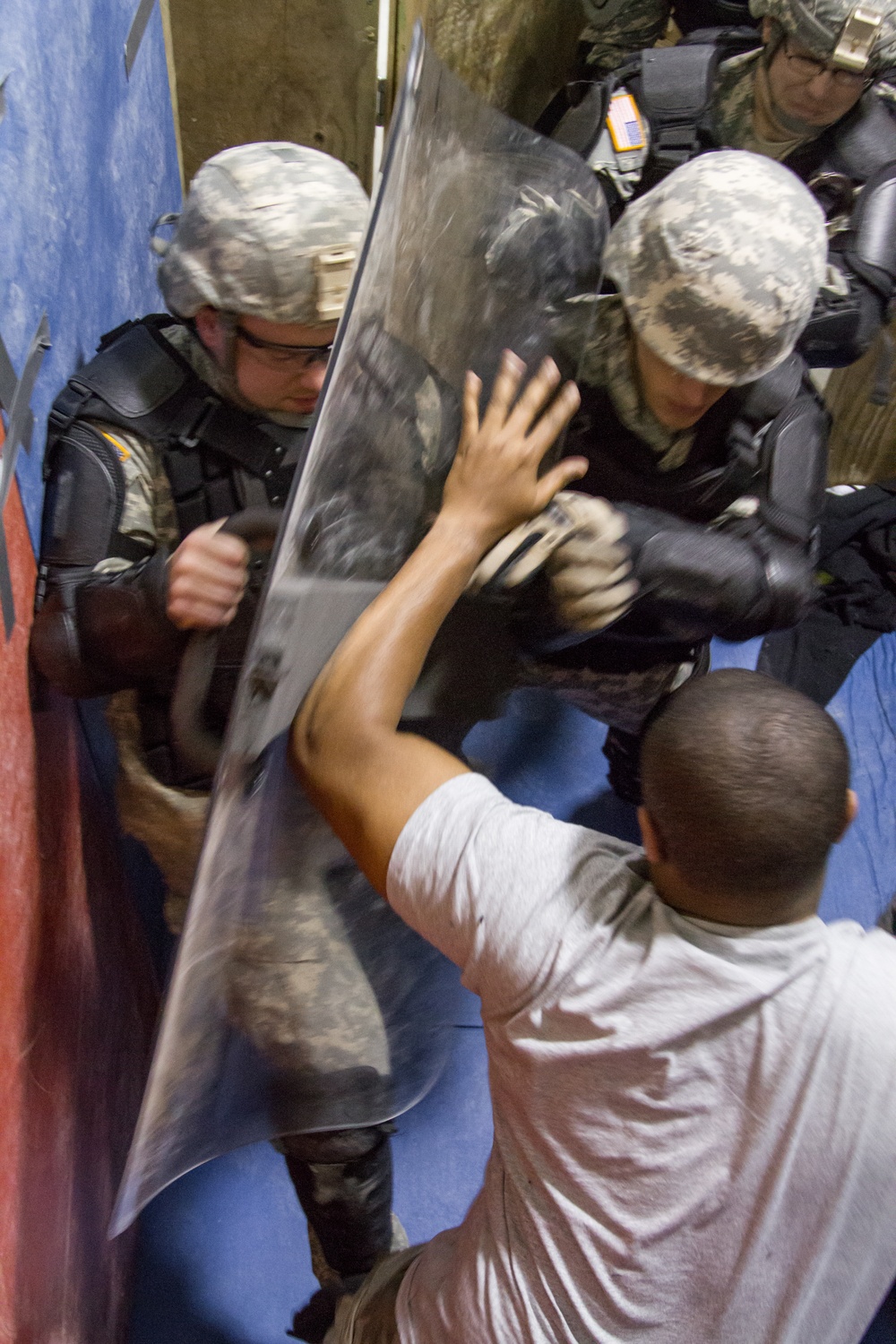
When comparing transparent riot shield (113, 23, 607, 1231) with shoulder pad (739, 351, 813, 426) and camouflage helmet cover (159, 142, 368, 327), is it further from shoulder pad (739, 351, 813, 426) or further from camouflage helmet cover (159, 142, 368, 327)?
shoulder pad (739, 351, 813, 426)

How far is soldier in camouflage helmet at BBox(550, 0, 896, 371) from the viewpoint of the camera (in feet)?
7.88

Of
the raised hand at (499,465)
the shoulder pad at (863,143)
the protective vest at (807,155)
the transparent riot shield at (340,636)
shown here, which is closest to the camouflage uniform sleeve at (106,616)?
the transparent riot shield at (340,636)

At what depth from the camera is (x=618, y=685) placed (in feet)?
6.73

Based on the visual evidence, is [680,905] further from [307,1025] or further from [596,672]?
[596,672]

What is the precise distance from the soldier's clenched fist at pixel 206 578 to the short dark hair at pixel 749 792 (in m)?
0.51

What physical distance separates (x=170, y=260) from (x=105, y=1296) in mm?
1495

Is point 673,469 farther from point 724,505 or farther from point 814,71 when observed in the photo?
point 814,71

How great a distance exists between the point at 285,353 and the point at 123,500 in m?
0.28

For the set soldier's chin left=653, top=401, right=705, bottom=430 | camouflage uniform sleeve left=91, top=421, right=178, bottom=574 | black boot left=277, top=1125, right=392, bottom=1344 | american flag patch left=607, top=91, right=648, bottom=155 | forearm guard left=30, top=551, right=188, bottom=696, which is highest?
american flag patch left=607, top=91, right=648, bottom=155

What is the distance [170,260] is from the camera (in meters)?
1.24

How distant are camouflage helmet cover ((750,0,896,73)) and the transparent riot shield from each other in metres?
1.30

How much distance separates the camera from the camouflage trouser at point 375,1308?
117 cm

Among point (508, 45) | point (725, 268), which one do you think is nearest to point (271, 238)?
point (725, 268)

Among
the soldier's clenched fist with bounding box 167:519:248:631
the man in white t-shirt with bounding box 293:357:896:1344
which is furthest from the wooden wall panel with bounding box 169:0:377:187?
the man in white t-shirt with bounding box 293:357:896:1344
